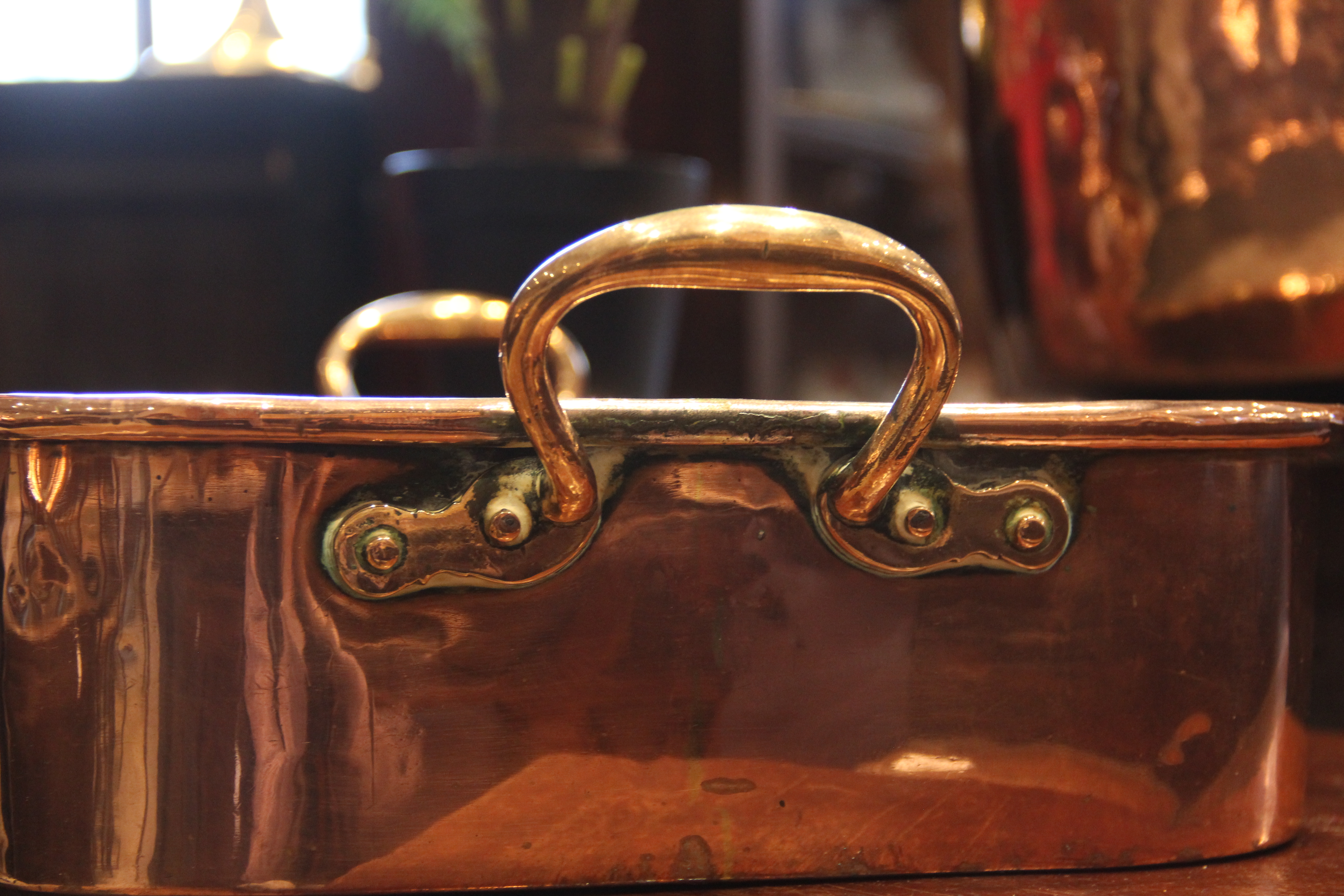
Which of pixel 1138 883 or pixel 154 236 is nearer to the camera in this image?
pixel 1138 883

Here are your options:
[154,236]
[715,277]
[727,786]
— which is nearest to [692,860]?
[727,786]

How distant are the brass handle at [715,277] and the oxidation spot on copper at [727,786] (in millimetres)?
82

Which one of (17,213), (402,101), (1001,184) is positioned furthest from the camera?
(402,101)

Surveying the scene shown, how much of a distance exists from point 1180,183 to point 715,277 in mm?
341

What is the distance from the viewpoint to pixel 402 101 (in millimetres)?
1152

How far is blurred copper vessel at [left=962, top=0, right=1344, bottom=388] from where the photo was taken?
468 millimetres

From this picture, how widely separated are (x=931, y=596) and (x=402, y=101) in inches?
40.2

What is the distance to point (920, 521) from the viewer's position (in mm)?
273

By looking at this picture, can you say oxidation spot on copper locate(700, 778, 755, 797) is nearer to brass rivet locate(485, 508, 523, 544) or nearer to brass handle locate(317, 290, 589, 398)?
brass rivet locate(485, 508, 523, 544)

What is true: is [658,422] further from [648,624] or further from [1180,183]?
[1180,183]

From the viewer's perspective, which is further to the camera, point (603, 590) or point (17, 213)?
point (17, 213)

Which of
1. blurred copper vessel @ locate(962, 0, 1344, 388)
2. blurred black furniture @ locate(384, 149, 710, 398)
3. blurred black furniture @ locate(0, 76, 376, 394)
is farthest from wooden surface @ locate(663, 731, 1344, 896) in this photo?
blurred black furniture @ locate(0, 76, 376, 394)

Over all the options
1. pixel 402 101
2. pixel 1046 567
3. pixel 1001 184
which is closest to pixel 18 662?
pixel 1046 567

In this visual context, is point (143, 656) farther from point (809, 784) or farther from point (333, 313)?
point (333, 313)
